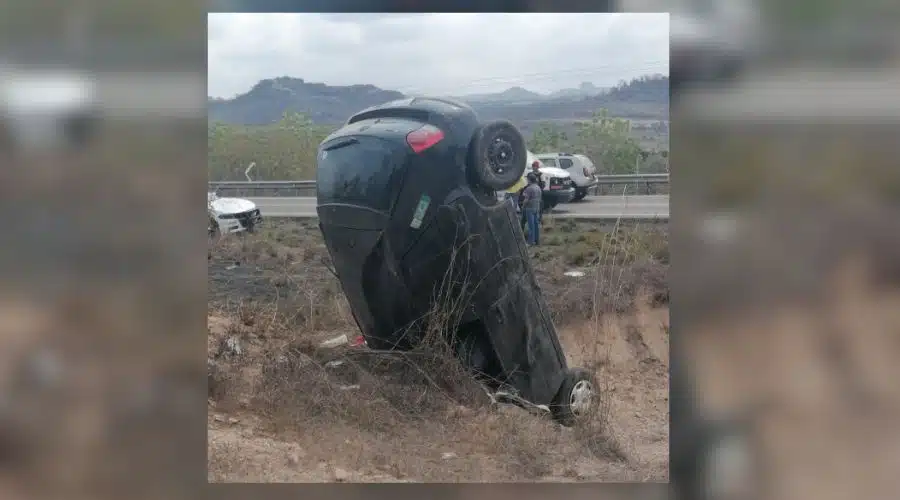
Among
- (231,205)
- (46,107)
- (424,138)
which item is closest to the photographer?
(46,107)

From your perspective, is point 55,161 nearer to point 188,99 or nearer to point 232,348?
point 188,99

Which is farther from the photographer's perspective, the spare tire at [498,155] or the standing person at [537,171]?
the standing person at [537,171]

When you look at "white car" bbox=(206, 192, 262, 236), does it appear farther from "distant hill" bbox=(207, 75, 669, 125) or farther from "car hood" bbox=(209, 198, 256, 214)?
"distant hill" bbox=(207, 75, 669, 125)

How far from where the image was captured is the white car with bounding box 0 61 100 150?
10.7 ft

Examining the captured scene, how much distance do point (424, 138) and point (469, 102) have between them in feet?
0.95

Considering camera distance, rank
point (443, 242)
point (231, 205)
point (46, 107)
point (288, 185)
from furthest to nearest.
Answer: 1. point (288, 185)
2. point (231, 205)
3. point (443, 242)
4. point (46, 107)

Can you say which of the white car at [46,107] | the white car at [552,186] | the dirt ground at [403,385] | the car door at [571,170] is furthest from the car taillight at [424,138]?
the white car at [46,107]

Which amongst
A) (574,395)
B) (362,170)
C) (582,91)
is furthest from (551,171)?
(574,395)

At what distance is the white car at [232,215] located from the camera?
3.83 m

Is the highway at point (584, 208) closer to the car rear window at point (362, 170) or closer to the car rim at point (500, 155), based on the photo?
the car rear window at point (362, 170)

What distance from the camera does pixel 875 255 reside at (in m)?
3.20

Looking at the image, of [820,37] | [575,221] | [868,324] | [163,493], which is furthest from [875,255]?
[163,493]

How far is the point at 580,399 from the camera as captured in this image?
4.06 metres

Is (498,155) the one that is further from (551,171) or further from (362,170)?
(362,170)
